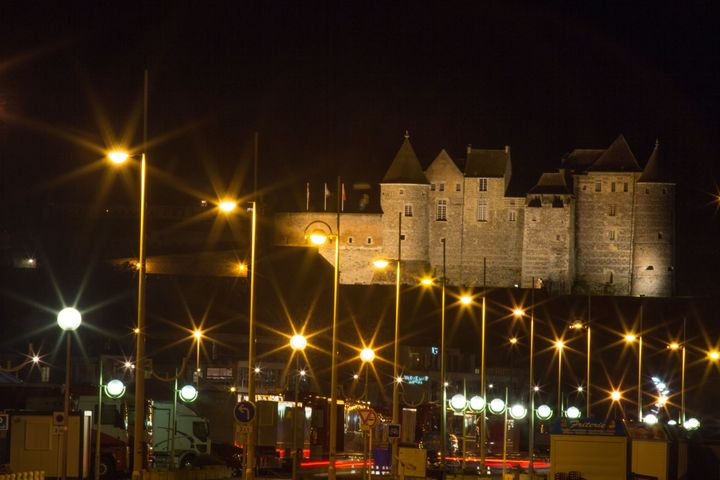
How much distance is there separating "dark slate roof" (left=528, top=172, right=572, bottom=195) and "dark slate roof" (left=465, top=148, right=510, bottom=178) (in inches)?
116

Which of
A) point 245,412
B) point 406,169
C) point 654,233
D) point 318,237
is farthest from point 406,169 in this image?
point 245,412

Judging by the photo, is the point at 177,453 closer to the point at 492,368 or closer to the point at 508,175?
the point at 492,368

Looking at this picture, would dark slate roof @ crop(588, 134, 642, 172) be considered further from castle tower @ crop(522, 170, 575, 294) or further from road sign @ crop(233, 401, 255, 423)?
road sign @ crop(233, 401, 255, 423)

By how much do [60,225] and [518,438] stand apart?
92.1 m

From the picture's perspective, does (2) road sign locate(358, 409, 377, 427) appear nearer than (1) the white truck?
Yes

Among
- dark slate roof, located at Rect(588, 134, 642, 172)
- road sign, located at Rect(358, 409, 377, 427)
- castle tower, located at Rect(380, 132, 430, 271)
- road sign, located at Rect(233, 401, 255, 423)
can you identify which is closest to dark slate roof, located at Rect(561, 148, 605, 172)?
dark slate roof, located at Rect(588, 134, 642, 172)

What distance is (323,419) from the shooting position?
4059cm

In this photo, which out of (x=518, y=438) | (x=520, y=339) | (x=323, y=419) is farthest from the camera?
(x=520, y=339)

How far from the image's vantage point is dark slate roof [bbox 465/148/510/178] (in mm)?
125562

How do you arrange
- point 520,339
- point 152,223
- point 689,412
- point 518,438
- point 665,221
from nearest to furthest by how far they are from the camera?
point 518,438
point 689,412
point 520,339
point 665,221
point 152,223

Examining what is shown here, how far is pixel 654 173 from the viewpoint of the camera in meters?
125

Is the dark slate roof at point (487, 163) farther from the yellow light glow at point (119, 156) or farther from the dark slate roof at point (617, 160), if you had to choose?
the yellow light glow at point (119, 156)

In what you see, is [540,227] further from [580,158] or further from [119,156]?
[119,156]

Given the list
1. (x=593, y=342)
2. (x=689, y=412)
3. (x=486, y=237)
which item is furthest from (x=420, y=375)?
(x=486, y=237)
